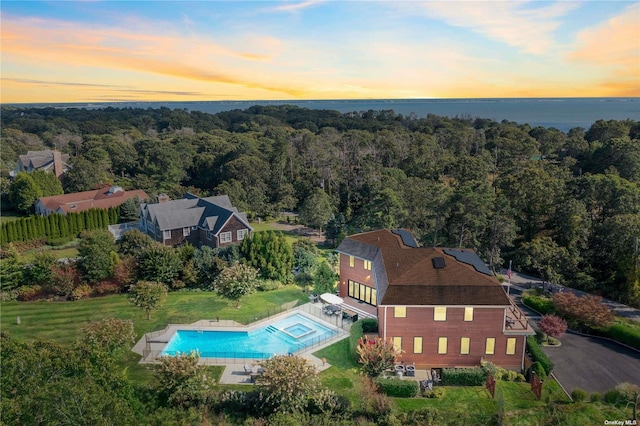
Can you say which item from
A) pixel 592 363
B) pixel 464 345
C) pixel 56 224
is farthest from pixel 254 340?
pixel 56 224

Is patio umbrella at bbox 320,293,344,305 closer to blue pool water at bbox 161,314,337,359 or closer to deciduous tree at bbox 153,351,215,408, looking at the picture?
blue pool water at bbox 161,314,337,359

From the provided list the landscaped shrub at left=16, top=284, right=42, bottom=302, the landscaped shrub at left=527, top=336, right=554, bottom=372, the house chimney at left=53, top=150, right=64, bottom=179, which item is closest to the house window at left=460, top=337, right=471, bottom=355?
the landscaped shrub at left=527, top=336, right=554, bottom=372

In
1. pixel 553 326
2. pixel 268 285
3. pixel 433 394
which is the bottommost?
pixel 433 394

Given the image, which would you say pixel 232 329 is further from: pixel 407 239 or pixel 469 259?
pixel 469 259

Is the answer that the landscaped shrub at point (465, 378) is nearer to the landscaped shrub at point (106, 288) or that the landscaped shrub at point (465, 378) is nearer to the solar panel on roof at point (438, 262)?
the solar panel on roof at point (438, 262)

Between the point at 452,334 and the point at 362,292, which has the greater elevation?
the point at 452,334

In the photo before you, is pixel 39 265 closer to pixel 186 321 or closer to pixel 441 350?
pixel 186 321
